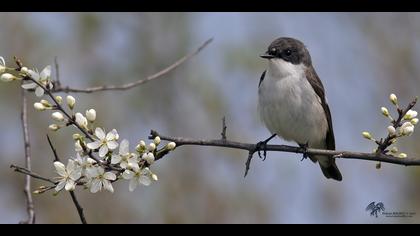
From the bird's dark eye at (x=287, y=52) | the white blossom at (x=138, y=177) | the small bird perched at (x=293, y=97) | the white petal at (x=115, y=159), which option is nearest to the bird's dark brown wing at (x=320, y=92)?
the small bird perched at (x=293, y=97)

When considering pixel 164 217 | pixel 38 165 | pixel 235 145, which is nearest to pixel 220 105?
pixel 164 217

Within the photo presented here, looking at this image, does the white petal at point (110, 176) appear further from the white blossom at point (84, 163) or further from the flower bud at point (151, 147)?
the flower bud at point (151, 147)

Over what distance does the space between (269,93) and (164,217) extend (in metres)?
3.09

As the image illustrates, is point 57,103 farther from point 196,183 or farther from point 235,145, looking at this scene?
point 196,183

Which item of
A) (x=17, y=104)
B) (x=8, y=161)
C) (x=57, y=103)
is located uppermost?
(x=57, y=103)

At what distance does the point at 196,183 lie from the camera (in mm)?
9305

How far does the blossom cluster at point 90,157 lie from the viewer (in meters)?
3.86

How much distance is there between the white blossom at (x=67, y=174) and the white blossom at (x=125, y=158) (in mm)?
224

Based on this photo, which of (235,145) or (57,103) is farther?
(235,145)

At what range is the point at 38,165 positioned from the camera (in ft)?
28.9

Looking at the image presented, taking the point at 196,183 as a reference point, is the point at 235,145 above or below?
above

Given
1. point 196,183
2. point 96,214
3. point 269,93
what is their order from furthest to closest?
point 196,183 → point 96,214 → point 269,93

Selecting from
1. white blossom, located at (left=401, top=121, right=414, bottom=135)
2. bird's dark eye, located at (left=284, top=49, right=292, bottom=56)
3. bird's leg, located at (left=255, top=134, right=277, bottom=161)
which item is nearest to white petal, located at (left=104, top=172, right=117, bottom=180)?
bird's leg, located at (left=255, top=134, right=277, bottom=161)
